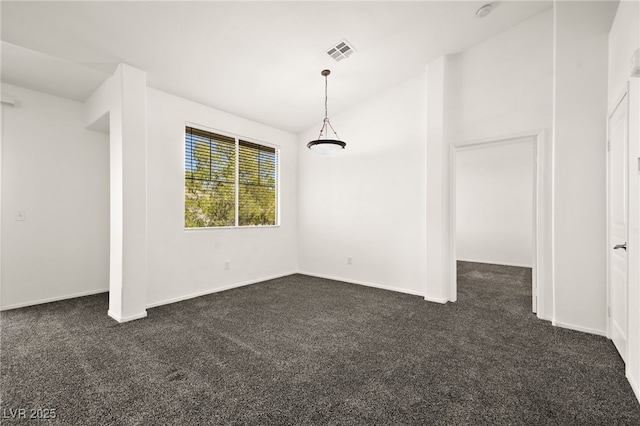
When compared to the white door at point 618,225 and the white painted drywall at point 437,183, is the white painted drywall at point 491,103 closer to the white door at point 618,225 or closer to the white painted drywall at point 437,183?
the white painted drywall at point 437,183

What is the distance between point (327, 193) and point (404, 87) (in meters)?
2.21

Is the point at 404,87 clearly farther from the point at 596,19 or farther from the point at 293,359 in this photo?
the point at 293,359

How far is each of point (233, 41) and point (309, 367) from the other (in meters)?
3.41

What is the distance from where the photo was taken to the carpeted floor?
1.80 m

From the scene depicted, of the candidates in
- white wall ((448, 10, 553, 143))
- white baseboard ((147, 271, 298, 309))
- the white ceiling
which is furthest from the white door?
white baseboard ((147, 271, 298, 309))

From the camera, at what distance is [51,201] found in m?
4.14

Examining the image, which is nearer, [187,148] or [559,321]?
[559,321]

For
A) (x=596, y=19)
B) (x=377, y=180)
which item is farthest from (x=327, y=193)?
(x=596, y=19)

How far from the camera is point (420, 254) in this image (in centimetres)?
446

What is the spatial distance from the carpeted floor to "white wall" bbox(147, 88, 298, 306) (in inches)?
21.4

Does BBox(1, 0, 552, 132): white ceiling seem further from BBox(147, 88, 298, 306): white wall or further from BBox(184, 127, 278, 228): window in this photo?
BBox(184, 127, 278, 228): window

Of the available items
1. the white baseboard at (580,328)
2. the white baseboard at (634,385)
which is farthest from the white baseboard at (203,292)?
the white baseboard at (634,385)

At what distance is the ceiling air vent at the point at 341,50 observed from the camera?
3.59 meters

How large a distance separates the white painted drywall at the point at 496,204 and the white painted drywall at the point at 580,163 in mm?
3749
